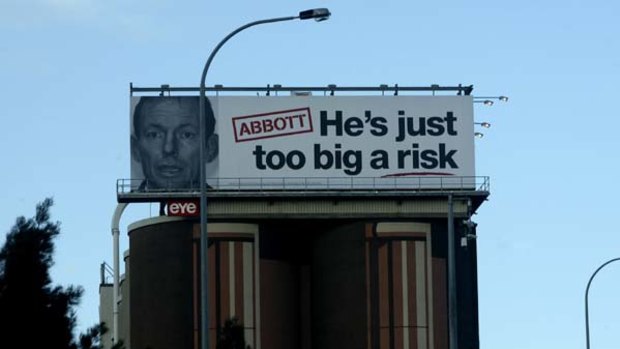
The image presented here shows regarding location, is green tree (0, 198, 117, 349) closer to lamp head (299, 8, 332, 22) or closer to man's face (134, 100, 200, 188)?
lamp head (299, 8, 332, 22)

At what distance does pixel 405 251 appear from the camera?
95438mm

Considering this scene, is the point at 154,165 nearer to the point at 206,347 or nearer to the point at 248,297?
the point at 248,297

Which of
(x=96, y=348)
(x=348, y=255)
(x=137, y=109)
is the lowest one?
(x=96, y=348)

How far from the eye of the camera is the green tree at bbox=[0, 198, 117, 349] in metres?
37.8

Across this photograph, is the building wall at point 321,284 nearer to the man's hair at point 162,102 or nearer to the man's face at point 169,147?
the man's face at point 169,147

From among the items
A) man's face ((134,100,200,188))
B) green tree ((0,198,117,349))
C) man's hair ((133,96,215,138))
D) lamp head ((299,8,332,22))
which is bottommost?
green tree ((0,198,117,349))

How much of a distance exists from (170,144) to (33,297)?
56.8m

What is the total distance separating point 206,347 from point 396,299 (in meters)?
46.5

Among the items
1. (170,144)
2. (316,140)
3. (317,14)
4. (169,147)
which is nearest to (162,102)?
(170,144)

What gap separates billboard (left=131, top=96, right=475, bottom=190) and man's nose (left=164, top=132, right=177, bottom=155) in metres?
0.26

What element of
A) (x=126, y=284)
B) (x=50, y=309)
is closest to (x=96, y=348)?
(x=50, y=309)

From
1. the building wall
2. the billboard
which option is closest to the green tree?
the building wall

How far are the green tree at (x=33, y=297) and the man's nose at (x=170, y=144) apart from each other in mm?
56340

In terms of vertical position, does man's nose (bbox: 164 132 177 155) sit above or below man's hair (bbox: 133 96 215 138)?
below
